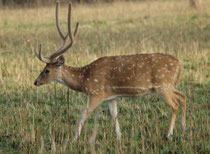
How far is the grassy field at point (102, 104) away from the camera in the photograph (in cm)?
459

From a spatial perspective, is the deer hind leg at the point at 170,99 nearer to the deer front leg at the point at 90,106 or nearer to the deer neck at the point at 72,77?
the deer front leg at the point at 90,106

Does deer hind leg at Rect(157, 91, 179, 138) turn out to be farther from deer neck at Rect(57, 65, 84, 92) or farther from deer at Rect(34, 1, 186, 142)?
deer neck at Rect(57, 65, 84, 92)

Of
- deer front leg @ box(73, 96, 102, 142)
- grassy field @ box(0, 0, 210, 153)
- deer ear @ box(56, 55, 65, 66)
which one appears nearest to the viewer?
grassy field @ box(0, 0, 210, 153)

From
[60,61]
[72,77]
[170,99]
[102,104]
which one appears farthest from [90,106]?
[102,104]

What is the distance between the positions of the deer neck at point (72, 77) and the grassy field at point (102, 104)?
24 cm

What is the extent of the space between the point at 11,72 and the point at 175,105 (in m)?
3.90

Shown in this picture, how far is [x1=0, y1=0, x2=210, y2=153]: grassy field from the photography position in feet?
15.1

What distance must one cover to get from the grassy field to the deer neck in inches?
9.5

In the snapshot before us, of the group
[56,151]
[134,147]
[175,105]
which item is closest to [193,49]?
[175,105]

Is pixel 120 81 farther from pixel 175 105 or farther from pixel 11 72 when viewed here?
pixel 11 72

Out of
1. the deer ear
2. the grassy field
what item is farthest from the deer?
the grassy field

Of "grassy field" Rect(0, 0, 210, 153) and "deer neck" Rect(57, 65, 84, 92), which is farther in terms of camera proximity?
"deer neck" Rect(57, 65, 84, 92)

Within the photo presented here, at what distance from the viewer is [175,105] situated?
17.7ft

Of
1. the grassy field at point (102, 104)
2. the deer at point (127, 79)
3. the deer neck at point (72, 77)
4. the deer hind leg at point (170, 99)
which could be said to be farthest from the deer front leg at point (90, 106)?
the deer hind leg at point (170, 99)
